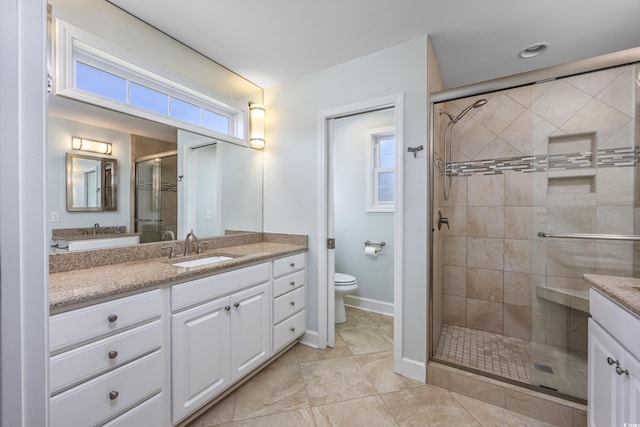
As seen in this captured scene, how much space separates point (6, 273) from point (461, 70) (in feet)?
9.61

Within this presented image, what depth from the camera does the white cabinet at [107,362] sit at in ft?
3.19

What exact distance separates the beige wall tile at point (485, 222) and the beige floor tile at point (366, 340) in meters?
1.31

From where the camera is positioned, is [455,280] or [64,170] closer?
[64,170]

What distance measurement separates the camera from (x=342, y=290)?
270 centimetres

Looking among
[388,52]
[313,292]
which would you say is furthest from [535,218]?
[313,292]

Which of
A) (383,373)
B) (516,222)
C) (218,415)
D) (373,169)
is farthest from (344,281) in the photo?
(516,222)

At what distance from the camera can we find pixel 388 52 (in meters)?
1.98

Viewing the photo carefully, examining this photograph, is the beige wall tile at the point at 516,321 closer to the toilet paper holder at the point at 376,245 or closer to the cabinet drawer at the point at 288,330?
the toilet paper holder at the point at 376,245

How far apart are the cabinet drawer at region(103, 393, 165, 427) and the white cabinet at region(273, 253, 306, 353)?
2.77ft

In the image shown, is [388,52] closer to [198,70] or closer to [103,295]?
[198,70]

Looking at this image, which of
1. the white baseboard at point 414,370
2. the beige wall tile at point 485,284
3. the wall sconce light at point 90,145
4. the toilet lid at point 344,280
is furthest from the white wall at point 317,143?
the wall sconce light at point 90,145

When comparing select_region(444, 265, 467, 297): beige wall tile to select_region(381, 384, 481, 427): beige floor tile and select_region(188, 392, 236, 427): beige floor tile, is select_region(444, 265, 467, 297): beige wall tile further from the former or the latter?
select_region(188, 392, 236, 427): beige floor tile

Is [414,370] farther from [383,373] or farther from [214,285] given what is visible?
[214,285]

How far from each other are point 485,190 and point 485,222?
0.30 m
